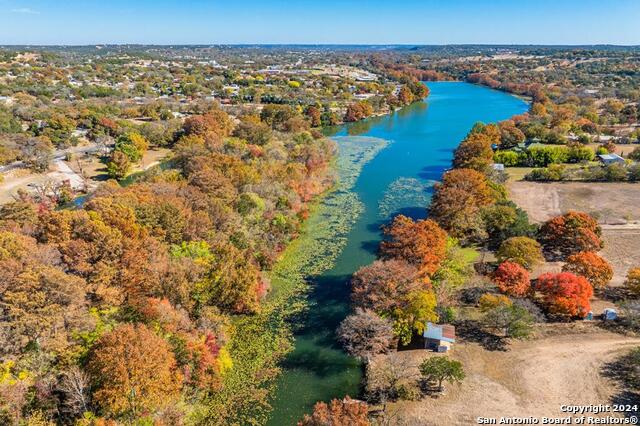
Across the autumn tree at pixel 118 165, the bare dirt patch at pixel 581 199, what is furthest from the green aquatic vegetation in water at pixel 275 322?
the autumn tree at pixel 118 165

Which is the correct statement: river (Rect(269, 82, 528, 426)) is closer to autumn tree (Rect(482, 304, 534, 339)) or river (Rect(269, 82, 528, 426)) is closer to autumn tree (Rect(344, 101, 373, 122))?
autumn tree (Rect(344, 101, 373, 122))

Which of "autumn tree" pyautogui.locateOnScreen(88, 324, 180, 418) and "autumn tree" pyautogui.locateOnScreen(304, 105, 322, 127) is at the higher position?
"autumn tree" pyautogui.locateOnScreen(304, 105, 322, 127)

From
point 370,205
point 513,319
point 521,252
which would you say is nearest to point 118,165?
point 370,205

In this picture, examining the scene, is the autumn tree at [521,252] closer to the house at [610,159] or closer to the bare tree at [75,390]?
the bare tree at [75,390]

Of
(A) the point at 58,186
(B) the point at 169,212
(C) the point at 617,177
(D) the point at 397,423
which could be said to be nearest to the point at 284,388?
(D) the point at 397,423

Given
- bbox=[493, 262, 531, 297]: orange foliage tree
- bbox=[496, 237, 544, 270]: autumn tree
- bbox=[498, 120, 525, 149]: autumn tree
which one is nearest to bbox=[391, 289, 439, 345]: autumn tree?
bbox=[493, 262, 531, 297]: orange foliage tree

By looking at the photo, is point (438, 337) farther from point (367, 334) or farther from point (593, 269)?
point (593, 269)
